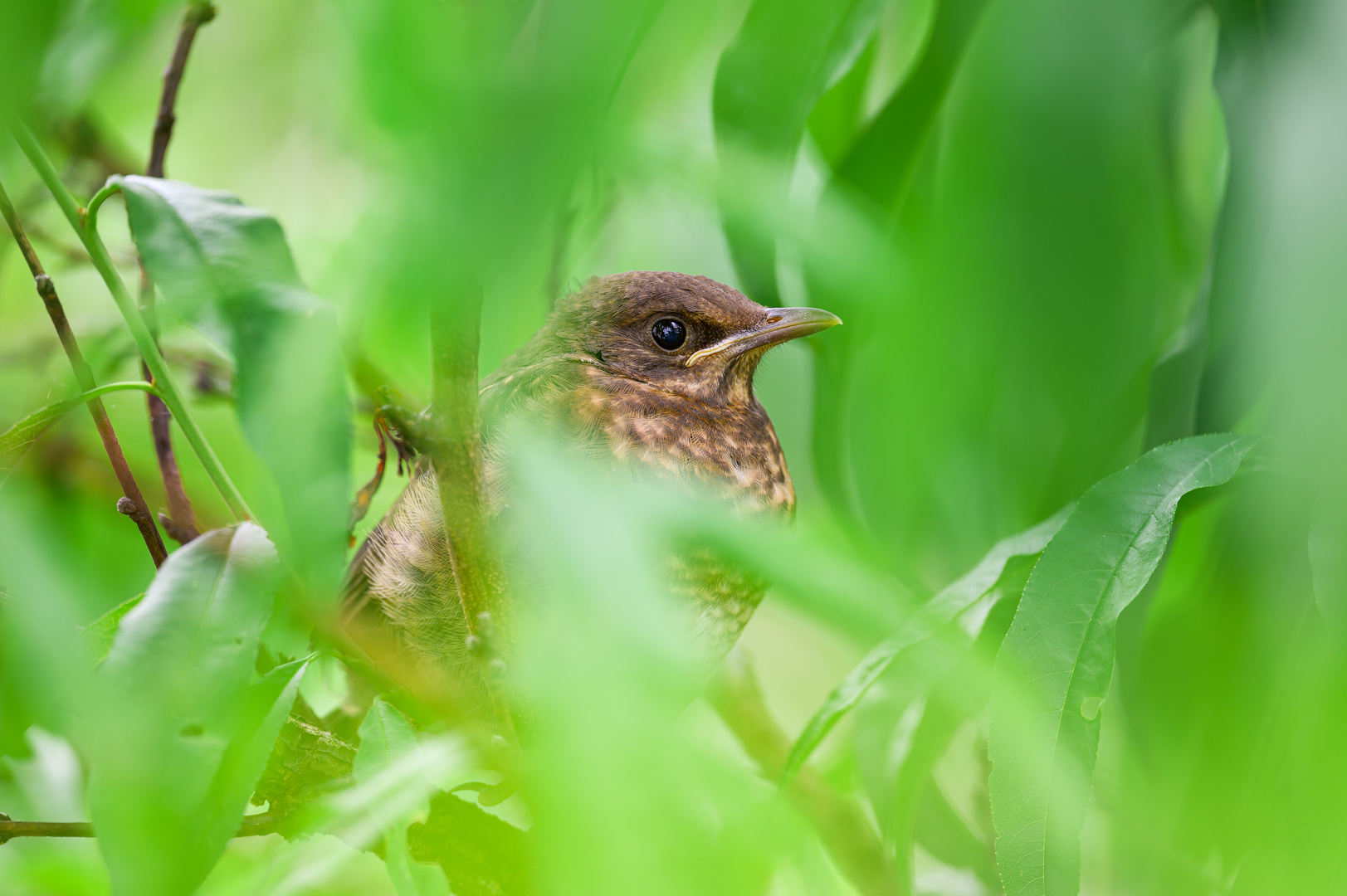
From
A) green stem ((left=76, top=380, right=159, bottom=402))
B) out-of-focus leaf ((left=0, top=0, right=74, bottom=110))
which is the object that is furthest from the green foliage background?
green stem ((left=76, top=380, right=159, bottom=402))

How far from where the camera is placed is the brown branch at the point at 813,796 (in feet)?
5.16

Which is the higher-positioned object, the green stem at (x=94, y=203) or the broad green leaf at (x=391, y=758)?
the green stem at (x=94, y=203)

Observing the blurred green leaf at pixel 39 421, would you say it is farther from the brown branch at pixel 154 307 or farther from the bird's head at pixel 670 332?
the bird's head at pixel 670 332

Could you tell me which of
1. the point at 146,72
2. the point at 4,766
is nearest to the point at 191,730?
the point at 4,766

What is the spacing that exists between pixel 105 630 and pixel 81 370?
0.23m

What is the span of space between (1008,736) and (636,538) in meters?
0.37

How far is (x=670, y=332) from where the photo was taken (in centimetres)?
165

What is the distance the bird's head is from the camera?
5.26ft

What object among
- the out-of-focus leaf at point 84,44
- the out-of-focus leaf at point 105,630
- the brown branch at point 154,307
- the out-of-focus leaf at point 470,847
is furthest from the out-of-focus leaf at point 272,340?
the out-of-focus leaf at point 84,44

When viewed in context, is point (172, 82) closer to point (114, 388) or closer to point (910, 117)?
point (114, 388)

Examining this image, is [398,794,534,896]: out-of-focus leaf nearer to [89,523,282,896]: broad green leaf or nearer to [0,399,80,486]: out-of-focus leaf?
[89,523,282,896]: broad green leaf

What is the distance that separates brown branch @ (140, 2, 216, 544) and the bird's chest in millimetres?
496

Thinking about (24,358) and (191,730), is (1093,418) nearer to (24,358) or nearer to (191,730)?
(191,730)

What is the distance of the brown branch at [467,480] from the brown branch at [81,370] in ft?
1.13
